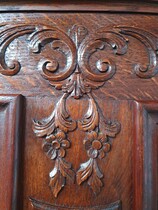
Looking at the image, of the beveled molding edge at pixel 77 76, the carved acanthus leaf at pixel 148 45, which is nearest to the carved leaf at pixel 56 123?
the beveled molding edge at pixel 77 76

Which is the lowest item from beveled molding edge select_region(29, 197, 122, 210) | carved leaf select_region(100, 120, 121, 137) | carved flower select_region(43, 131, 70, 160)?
beveled molding edge select_region(29, 197, 122, 210)

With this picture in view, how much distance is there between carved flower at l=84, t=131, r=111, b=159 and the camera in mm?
396

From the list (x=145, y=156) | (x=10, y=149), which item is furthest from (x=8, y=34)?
(x=145, y=156)

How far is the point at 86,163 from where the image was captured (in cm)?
40

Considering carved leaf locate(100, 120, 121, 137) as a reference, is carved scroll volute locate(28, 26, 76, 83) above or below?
above

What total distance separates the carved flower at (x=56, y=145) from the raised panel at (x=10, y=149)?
39mm

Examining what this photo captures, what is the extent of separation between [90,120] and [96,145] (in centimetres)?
4

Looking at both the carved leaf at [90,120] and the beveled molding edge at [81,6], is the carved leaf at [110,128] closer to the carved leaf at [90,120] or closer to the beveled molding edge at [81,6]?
the carved leaf at [90,120]

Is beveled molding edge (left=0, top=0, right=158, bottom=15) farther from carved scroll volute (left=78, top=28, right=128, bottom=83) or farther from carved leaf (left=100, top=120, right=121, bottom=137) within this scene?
carved leaf (left=100, top=120, right=121, bottom=137)

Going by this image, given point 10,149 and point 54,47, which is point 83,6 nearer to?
point 54,47

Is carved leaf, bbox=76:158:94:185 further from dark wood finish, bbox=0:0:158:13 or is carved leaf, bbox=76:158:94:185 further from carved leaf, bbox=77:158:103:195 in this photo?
dark wood finish, bbox=0:0:158:13

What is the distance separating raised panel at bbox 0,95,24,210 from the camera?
385 mm

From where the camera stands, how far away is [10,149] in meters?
0.39

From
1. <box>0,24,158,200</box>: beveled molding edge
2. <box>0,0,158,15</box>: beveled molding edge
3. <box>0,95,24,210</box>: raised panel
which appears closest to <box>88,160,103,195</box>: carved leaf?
<box>0,24,158,200</box>: beveled molding edge
